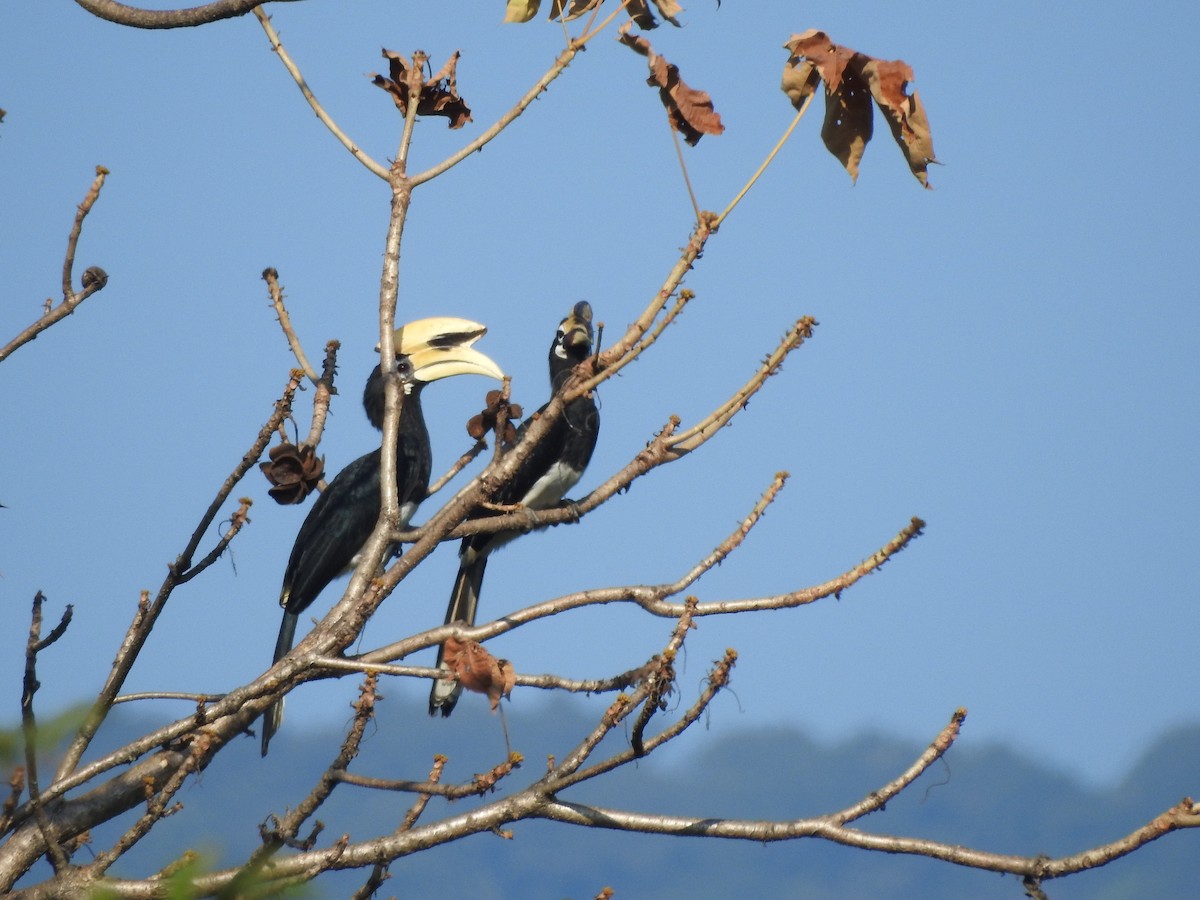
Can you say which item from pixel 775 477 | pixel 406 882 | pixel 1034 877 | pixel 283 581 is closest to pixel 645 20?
pixel 775 477

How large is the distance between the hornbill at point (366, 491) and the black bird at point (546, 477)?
419 mm

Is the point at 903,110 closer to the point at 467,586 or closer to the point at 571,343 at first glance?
the point at 571,343

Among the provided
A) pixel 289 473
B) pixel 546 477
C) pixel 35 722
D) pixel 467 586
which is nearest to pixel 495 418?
pixel 289 473

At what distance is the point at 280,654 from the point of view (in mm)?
6352

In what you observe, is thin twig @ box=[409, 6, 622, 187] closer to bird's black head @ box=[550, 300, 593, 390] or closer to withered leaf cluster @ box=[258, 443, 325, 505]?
withered leaf cluster @ box=[258, 443, 325, 505]

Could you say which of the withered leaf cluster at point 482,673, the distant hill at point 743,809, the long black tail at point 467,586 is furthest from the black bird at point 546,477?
the distant hill at point 743,809

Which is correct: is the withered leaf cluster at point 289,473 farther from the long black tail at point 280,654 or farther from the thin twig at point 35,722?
the long black tail at point 280,654

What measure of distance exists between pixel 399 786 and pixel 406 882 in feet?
249

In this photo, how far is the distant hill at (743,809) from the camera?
7125cm

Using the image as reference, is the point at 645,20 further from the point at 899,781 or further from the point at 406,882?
the point at 406,882

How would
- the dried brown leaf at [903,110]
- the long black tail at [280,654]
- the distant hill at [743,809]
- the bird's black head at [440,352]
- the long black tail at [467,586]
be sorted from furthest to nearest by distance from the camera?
the distant hill at [743,809], the long black tail at [467,586], the bird's black head at [440,352], the long black tail at [280,654], the dried brown leaf at [903,110]

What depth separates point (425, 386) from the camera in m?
7.63

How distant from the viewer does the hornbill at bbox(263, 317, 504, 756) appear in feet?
22.0

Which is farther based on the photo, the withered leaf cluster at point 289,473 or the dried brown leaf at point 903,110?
the withered leaf cluster at point 289,473
